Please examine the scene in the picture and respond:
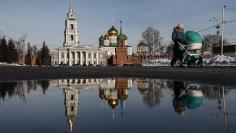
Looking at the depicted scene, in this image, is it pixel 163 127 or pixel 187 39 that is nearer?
pixel 163 127

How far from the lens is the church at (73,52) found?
100938mm

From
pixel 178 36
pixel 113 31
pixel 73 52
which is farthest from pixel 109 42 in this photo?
pixel 178 36

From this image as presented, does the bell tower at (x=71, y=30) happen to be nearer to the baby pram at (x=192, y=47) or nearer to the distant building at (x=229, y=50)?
the distant building at (x=229, y=50)

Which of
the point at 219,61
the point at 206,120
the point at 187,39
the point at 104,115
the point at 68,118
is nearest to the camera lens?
the point at 206,120

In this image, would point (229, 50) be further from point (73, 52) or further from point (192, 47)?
point (192, 47)

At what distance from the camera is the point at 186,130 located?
5.30 meters

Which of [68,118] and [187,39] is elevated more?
[187,39]

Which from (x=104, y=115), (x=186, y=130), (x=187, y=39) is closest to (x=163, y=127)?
(x=186, y=130)

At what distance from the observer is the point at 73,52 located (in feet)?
350

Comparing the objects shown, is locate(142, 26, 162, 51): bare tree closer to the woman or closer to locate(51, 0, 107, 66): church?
locate(51, 0, 107, 66): church

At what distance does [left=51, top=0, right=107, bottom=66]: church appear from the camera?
3974 inches

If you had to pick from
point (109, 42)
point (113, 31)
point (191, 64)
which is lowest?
point (191, 64)

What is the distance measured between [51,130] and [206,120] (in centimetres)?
297

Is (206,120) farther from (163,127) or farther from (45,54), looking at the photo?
(45,54)
